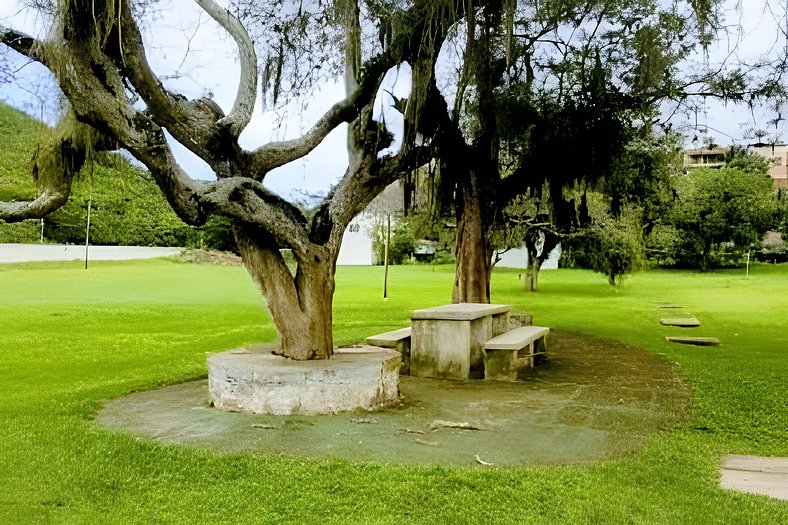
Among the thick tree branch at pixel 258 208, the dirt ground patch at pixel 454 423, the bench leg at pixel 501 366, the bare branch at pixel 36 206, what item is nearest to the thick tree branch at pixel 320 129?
the thick tree branch at pixel 258 208

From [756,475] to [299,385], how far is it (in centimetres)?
390

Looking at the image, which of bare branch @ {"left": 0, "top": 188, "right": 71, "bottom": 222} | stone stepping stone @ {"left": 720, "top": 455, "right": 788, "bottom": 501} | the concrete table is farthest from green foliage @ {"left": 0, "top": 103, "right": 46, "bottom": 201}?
stone stepping stone @ {"left": 720, "top": 455, "right": 788, "bottom": 501}

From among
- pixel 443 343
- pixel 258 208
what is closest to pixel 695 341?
pixel 443 343

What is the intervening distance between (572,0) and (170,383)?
8.68 m

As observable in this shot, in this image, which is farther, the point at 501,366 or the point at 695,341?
the point at 695,341

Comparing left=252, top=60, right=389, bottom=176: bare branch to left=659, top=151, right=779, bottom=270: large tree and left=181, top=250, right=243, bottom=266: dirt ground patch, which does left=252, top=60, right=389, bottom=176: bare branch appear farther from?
left=659, top=151, right=779, bottom=270: large tree

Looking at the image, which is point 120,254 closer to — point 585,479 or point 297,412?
point 297,412

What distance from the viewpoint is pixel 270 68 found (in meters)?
8.41

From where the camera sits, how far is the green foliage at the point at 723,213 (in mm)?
41053

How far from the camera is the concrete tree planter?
21.4 feet

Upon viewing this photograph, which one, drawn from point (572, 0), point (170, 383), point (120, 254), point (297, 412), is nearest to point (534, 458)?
point (297, 412)

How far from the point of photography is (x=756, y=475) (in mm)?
4852

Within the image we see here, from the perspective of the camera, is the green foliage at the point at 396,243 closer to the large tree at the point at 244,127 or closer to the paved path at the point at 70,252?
the paved path at the point at 70,252

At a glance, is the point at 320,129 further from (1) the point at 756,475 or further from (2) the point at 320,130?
(1) the point at 756,475
